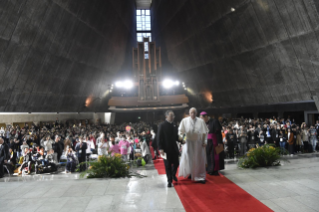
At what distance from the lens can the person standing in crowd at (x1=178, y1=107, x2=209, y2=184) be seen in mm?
5914

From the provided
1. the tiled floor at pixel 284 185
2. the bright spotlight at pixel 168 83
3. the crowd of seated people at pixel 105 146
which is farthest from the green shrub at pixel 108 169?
the bright spotlight at pixel 168 83

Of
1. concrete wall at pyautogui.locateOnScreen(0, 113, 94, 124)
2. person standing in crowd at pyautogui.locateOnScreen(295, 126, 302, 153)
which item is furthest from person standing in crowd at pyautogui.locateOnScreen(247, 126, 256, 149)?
concrete wall at pyautogui.locateOnScreen(0, 113, 94, 124)

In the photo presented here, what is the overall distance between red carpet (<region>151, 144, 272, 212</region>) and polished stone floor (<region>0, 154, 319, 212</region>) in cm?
17

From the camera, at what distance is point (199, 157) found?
5949 mm

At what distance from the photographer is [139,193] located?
5023 mm

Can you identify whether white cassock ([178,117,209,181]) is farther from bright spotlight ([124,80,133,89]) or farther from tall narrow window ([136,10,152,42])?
tall narrow window ([136,10,152,42])

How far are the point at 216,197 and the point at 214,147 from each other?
2.24m

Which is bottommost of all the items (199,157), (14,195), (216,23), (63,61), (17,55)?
(14,195)

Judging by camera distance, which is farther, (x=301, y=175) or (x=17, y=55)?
(x=17, y=55)

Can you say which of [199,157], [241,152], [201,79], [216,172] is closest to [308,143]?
[241,152]

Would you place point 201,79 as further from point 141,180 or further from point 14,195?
point 14,195

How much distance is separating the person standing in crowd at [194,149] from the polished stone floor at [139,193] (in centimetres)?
73

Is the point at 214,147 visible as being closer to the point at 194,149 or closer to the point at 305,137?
the point at 194,149

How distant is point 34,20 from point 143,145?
816 centimetres
